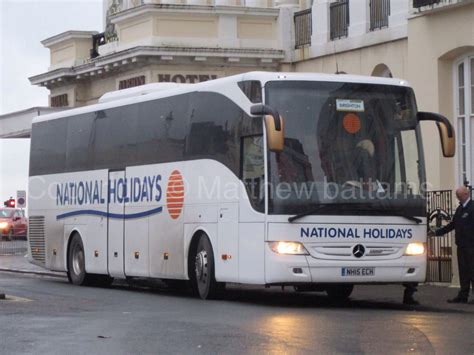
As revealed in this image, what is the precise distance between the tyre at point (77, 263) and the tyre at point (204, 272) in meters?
5.14

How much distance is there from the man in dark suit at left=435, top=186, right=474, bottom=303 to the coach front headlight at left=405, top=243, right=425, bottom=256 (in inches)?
28.1

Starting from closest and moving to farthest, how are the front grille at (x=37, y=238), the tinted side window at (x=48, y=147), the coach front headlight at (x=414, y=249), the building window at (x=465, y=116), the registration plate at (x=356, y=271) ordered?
the registration plate at (x=356, y=271)
the coach front headlight at (x=414, y=249)
the building window at (x=465, y=116)
the tinted side window at (x=48, y=147)
the front grille at (x=37, y=238)

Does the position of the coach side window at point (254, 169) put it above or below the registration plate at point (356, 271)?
above

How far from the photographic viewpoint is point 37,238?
28.7 meters

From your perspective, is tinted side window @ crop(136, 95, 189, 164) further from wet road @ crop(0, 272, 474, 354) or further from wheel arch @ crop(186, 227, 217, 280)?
wet road @ crop(0, 272, 474, 354)

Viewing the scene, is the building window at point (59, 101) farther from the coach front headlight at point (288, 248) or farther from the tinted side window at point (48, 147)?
the coach front headlight at point (288, 248)

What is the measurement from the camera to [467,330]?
624 inches

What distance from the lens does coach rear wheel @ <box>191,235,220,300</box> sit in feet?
68.7

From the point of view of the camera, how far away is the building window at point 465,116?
27484 millimetres

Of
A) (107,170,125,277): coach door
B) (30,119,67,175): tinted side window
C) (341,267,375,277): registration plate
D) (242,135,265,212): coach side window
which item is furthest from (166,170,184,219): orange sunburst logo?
(30,119,67,175): tinted side window

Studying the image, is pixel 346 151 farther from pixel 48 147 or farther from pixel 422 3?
pixel 48 147

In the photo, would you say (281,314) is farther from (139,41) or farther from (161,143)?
(139,41)

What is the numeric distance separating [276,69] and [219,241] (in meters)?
17.0

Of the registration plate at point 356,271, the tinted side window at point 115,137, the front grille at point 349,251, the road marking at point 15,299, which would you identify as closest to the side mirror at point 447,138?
the front grille at point 349,251
